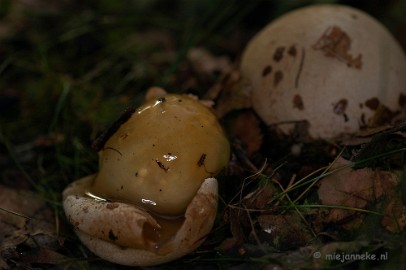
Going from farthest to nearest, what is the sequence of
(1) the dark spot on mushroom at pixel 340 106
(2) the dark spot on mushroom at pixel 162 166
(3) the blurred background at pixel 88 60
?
1. (3) the blurred background at pixel 88 60
2. (1) the dark spot on mushroom at pixel 340 106
3. (2) the dark spot on mushroom at pixel 162 166

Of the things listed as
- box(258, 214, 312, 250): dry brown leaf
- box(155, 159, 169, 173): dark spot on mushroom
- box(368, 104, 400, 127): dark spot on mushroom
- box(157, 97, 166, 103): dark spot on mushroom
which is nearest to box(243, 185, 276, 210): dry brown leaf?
box(258, 214, 312, 250): dry brown leaf

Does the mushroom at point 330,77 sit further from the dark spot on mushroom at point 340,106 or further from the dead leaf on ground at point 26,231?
the dead leaf on ground at point 26,231

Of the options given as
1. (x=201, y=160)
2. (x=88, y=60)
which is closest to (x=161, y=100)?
(x=201, y=160)

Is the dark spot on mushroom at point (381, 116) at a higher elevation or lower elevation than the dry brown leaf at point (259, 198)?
higher

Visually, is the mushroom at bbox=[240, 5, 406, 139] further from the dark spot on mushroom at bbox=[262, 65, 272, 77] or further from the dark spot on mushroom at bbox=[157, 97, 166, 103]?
the dark spot on mushroom at bbox=[157, 97, 166, 103]

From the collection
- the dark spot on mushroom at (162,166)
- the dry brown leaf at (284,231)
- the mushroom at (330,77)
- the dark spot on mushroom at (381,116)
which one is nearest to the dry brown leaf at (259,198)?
the dry brown leaf at (284,231)

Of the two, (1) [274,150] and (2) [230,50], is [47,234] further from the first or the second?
(2) [230,50]
